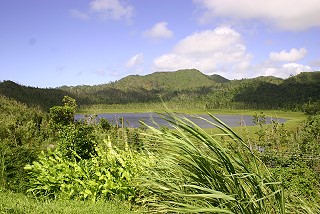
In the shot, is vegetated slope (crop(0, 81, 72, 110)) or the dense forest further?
vegetated slope (crop(0, 81, 72, 110))

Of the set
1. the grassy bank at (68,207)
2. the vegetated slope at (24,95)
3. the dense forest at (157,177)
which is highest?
the vegetated slope at (24,95)

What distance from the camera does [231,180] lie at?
70.3 inches

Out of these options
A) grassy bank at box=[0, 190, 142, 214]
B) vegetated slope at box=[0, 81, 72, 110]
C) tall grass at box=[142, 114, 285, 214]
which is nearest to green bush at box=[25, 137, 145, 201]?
grassy bank at box=[0, 190, 142, 214]

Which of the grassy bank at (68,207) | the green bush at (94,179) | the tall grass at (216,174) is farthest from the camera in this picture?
the green bush at (94,179)

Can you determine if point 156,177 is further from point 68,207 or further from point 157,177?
point 68,207

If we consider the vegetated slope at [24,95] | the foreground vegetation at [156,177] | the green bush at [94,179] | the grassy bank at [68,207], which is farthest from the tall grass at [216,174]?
the vegetated slope at [24,95]

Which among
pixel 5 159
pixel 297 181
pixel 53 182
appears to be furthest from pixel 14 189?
pixel 297 181

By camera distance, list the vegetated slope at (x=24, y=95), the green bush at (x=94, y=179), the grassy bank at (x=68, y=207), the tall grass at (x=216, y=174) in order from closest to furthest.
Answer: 1. the tall grass at (x=216, y=174)
2. the grassy bank at (x=68, y=207)
3. the green bush at (x=94, y=179)
4. the vegetated slope at (x=24, y=95)

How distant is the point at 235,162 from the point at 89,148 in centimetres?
880

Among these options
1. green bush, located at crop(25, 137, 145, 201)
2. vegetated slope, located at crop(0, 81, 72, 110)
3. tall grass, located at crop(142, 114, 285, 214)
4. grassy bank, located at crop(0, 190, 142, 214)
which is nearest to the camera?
tall grass, located at crop(142, 114, 285, 214)

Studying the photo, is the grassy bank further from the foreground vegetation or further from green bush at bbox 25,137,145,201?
green bush at bbox 25,137,145,201

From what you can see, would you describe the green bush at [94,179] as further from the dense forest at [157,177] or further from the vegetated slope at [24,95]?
the vegetated slope at [24,95]

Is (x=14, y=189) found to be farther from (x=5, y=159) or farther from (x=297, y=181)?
(x=297, y=181)

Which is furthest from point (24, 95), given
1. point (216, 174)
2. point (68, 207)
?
point (216, 174)
